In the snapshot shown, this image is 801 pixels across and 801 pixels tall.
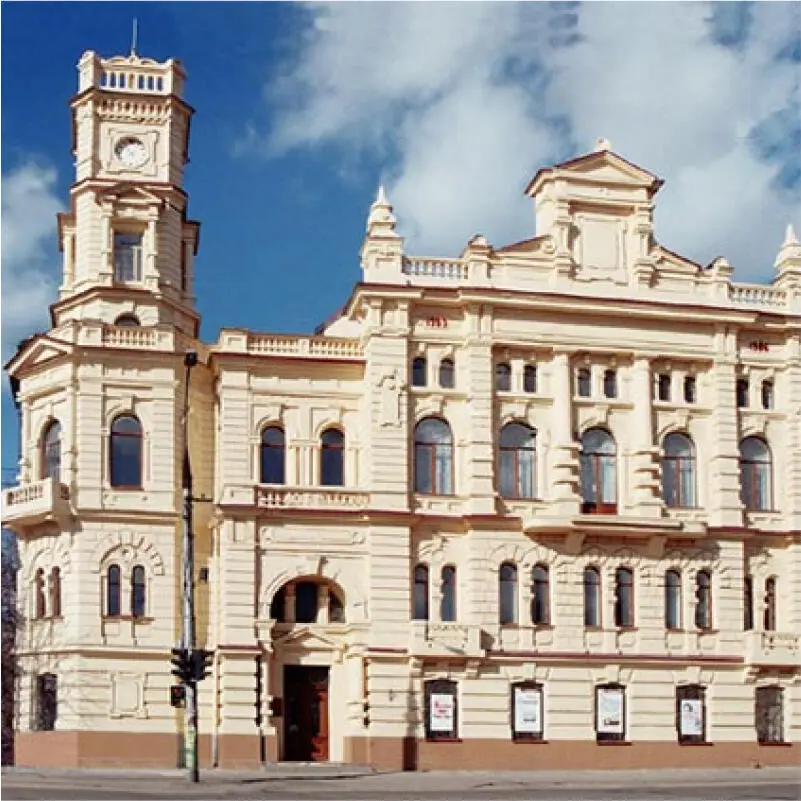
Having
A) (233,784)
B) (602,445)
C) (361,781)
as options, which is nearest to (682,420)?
(602,445)

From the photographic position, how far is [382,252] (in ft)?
169

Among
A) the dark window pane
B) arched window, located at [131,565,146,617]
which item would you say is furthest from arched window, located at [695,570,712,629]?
arched window, located at [131,565,146,617]

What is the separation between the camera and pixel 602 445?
173 feet

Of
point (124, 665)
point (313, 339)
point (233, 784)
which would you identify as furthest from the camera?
point (313, 339)

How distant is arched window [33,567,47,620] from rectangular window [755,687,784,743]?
21387mm

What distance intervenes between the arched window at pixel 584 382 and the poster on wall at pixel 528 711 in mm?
9130

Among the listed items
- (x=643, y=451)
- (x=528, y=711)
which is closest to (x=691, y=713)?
(x=528, y=711)

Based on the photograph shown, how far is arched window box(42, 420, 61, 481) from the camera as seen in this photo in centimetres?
5047

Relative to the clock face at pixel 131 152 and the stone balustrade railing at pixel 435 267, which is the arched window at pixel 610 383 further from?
the clock face at pixel 131 152

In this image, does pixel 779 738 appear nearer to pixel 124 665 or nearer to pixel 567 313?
pixel 567 313

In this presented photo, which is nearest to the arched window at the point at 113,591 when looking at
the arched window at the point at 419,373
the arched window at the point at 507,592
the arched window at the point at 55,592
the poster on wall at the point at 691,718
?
the arched window at the point at 55,592

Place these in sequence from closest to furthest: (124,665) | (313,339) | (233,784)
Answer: (233,784)
(124,665)
(313,339)

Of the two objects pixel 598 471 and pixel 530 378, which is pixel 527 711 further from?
pixel 530 378

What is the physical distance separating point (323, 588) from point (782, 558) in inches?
568
